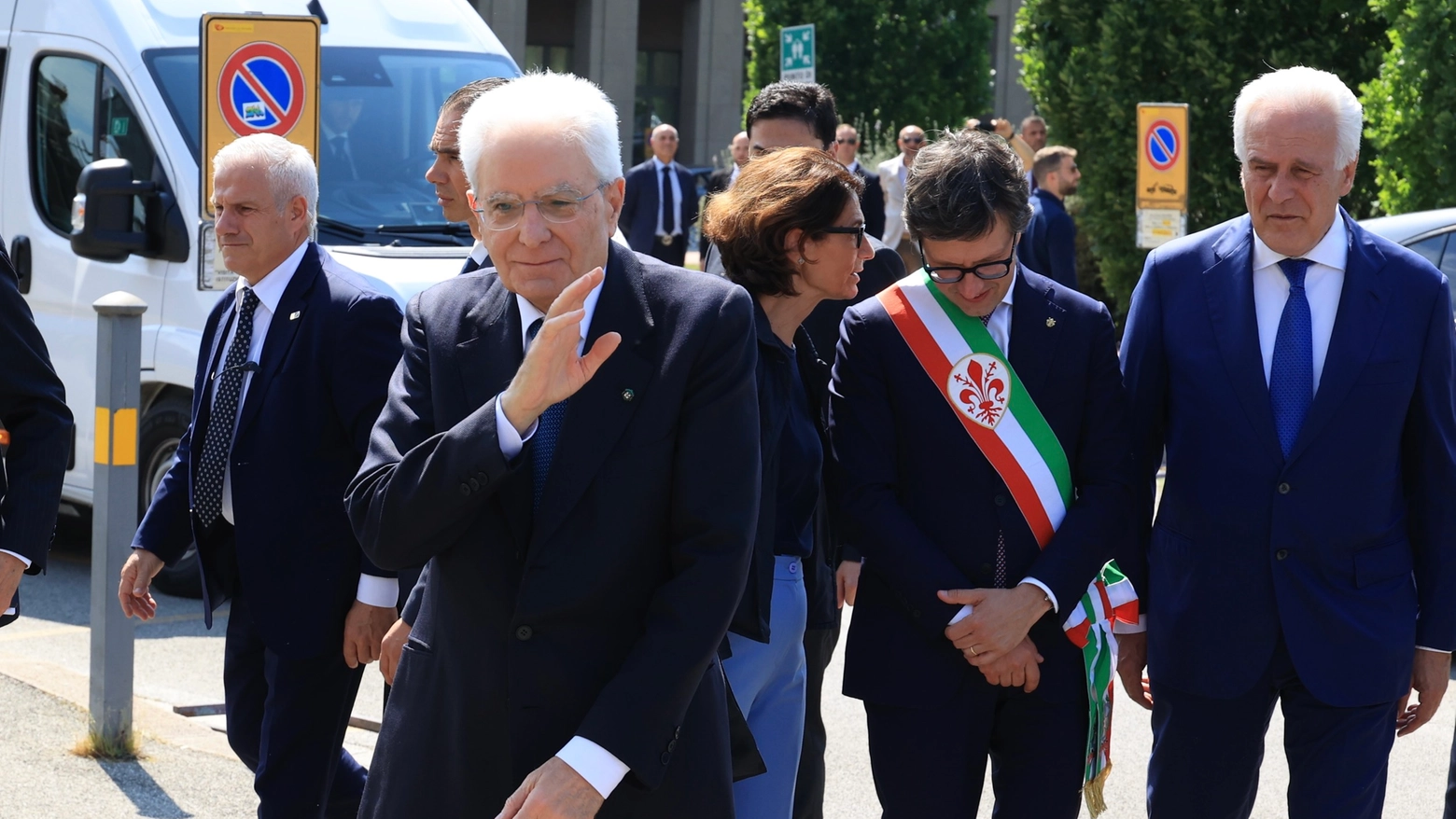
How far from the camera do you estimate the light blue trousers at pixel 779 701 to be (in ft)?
12.3

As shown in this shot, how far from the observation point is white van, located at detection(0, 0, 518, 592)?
790 centimetres

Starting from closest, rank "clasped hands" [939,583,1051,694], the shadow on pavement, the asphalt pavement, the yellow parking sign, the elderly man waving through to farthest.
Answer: the elderly man waving, "clasped hands" [939,583,1051,694], the shadow on pavement, the asphalt pavement, the yellow parking sign

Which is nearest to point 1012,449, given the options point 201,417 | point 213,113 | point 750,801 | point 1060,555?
point 1060,555

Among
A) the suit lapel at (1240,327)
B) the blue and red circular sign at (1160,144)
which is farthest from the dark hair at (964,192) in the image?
the blue and red circular sign at (1160,144)

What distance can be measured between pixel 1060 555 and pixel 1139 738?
9.66 ft

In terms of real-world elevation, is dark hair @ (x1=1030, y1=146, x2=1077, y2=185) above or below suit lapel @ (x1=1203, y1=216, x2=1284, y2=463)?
above

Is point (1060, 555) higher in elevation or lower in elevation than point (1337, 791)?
higher

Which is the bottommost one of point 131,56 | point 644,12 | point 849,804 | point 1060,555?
point 849,804

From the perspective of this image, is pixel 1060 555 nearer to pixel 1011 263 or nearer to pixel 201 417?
pixel 1011 263

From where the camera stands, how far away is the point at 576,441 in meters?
2.58

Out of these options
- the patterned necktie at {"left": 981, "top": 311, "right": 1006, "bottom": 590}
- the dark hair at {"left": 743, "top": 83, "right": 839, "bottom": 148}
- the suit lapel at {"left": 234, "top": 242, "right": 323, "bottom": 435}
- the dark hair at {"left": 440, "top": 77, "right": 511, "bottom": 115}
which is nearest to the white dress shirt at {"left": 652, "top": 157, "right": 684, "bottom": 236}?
the dark hair at {"left": 743, "top": 83, "right": 839, "bottom": 148}

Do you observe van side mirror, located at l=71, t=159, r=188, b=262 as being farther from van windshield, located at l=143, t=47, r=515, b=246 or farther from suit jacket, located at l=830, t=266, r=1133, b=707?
suit jacket, located at l=830, t=266, r=1133, b=707

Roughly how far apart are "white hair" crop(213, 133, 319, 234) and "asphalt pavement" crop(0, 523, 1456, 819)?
198 centimetres

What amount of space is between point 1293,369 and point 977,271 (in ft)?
2.29
